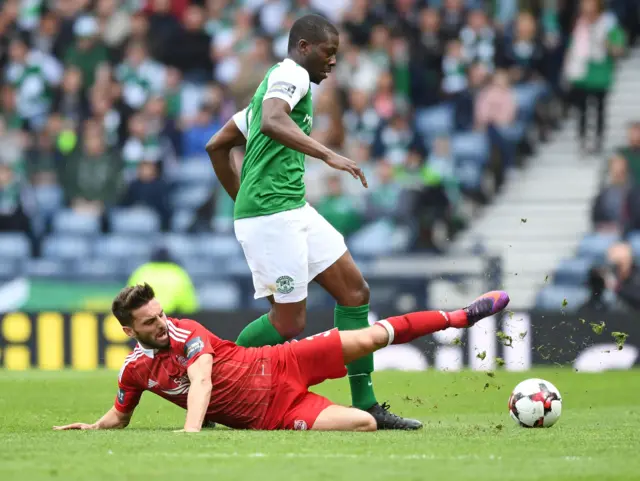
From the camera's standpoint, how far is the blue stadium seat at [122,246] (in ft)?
56.4

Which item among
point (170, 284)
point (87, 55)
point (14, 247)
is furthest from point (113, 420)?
point (87, 55)

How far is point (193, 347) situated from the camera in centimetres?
742

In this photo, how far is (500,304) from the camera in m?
7.84

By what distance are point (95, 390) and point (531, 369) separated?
4902 millimetres

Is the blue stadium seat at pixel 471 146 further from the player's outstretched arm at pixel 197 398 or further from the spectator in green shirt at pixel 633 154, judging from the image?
the player's outstretched arm at pixel 197 398

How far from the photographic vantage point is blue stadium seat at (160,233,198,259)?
1692cm

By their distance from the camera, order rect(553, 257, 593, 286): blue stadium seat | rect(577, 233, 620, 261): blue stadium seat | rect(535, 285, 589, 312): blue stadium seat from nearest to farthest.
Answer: rect(535, 285, 589, 312): blue stadium seat
rect(553, 257, 593, 286): blue stadium seat
rect(577, 233, 620, 261): blue stadium seat

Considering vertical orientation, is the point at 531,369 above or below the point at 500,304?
below

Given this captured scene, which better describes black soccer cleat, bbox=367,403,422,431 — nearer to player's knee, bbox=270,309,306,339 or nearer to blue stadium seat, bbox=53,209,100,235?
player's knee, bbox=270,309,306,339

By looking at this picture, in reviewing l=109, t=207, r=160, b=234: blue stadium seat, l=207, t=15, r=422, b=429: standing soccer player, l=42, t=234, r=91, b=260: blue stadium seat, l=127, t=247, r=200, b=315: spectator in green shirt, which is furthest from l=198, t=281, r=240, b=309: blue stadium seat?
l=207, t=15, r=422, b=429: standing soccer player

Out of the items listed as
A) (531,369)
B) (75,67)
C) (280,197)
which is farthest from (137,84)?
(280,197)

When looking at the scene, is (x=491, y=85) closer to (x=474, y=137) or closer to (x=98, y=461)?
(x=474, y=137)

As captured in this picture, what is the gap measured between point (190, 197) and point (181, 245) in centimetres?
114

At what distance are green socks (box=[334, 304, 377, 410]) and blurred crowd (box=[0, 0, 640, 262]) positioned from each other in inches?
313
